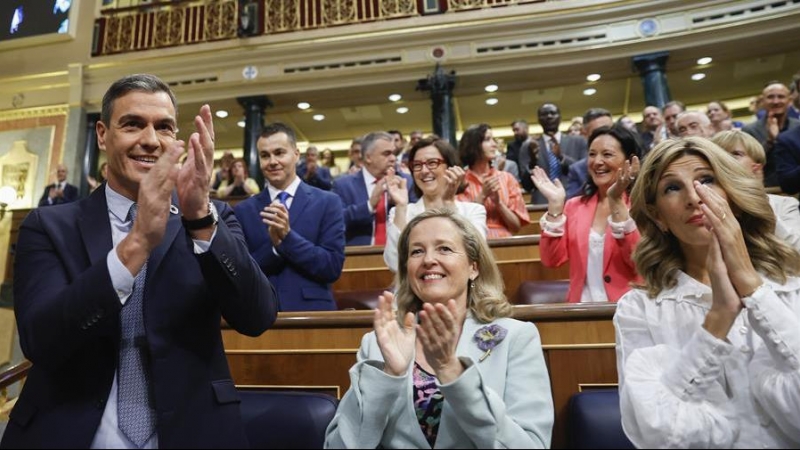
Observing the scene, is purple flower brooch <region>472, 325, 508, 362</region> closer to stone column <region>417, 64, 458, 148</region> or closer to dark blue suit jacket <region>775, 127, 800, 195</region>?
dark blue suit jacket <region>775, 127, 800, 195</region>

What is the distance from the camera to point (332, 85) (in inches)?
267

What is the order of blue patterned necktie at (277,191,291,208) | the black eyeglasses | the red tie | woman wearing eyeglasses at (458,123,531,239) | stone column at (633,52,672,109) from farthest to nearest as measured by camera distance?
stone column at (633,52,672,109) < the red tie < woman wearing eyeglasses at (458,123,531,239) < the black eyeglasses < blue patterned necktie at (277,191,291,208)

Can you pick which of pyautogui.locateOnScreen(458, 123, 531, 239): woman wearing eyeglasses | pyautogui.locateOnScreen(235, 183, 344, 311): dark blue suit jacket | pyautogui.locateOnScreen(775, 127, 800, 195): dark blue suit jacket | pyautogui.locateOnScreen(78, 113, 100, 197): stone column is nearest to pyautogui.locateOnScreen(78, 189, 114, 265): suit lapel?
pyautogui.locateOnScreen(235, 183, 344, 311): dark blue suit jacket

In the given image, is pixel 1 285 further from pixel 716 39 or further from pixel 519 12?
pixel 716 39

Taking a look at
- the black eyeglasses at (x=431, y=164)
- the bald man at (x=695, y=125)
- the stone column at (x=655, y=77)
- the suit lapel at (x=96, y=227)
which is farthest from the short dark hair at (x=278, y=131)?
the stone column at (x=655, y=77)

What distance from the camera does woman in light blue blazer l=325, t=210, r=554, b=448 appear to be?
837 millimetres

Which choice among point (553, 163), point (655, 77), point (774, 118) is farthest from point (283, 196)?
point (655, 77)

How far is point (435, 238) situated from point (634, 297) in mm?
440

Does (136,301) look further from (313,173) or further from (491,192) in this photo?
(313,173)

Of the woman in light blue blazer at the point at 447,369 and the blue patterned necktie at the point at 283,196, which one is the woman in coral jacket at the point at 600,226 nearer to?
the woman in light blue blazer at the point at 447,369

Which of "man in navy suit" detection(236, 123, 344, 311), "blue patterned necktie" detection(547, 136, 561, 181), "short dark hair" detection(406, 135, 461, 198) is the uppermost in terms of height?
"blue patterned necktie" detection(547, 136, 561, 181)

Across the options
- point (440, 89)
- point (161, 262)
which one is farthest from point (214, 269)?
point (440, 89)

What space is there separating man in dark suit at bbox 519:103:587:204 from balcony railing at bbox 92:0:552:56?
3288 mm

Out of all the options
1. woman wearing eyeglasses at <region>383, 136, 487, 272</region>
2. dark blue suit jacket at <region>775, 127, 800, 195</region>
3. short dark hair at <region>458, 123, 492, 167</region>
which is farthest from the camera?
short dark hair at <region>458, 123, 492, 167</region>
